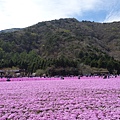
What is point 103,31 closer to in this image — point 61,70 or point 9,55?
point 9,55

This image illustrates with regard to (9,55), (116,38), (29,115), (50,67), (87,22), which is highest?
(87,22)

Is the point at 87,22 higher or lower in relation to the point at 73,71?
higher

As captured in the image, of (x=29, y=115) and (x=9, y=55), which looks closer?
(x=29, y=115)

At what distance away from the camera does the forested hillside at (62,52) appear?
58.2m

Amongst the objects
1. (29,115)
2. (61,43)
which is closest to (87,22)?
(61,43)

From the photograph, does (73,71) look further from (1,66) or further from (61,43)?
(61,43)

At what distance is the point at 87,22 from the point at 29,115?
525 ft

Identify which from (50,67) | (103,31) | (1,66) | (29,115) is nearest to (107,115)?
(29,115)

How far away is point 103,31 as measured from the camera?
136625 millimetres

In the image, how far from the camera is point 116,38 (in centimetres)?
12150

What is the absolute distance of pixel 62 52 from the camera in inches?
3366

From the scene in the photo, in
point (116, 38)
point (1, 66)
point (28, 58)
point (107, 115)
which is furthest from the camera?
point (116, 38)

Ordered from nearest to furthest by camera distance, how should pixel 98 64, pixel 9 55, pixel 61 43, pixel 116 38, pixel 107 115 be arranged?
pixel 107 115 < pixel 98 64 < pixel 9 55 < pixel 61 43 < pixel 116 38

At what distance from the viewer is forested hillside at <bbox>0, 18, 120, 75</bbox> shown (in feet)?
191
